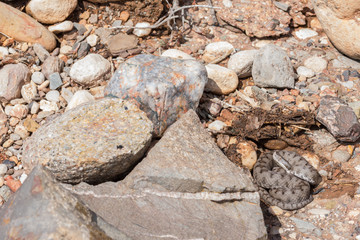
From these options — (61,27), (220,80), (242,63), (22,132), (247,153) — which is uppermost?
(61,27)

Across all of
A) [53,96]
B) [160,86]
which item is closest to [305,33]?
[160,86]

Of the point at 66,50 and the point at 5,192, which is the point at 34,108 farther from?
the point at 5,192

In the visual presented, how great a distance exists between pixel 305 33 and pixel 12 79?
5337 mm

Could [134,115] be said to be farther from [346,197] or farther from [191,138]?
[346,197]

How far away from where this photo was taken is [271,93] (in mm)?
6617

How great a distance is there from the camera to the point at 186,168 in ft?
15.2

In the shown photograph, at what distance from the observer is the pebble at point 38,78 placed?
20.5ft

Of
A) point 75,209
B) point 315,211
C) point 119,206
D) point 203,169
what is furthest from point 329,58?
point 75,209

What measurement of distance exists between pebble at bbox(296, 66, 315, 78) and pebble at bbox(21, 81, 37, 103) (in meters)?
4.45

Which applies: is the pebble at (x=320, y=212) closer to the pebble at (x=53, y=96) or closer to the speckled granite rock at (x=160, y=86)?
the speckled granite rock at (x=160, y=86)

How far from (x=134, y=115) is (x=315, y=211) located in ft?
8.92

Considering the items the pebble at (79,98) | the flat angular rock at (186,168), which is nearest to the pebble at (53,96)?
the pebble at (79,98)

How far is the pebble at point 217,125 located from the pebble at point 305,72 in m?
1.83

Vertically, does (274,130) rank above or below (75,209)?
below
